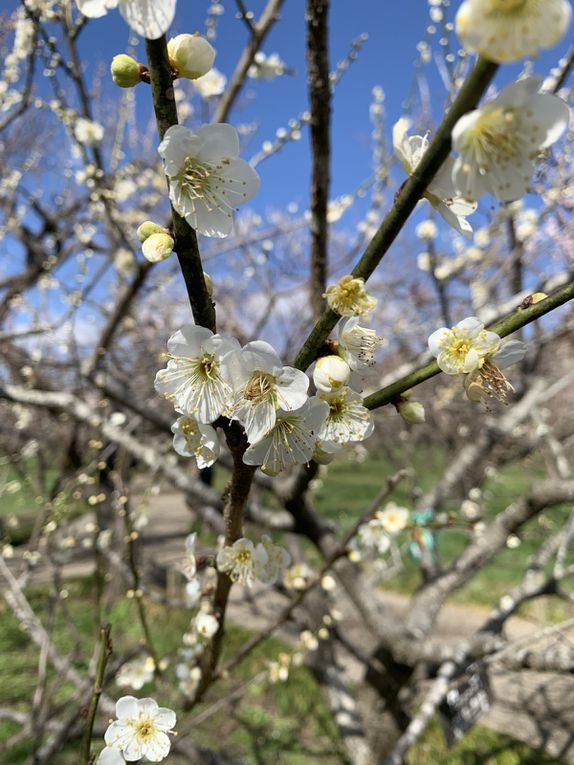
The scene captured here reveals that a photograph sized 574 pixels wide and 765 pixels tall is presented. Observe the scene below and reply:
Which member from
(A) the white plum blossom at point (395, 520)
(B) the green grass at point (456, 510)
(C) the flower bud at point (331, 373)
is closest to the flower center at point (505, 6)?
(C) the flower bud at point (331, 373)

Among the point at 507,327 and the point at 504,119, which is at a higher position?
the point at 504,119

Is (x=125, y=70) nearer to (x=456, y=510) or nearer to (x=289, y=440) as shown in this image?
(x=289, y=440)

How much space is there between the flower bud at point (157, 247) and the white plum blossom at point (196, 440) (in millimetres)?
220

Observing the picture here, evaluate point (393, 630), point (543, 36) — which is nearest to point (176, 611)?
point (393, 630)

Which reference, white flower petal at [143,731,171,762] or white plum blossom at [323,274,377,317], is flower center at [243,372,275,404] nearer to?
white plum blossom at [323,274,377,317]

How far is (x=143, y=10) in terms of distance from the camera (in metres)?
0.48

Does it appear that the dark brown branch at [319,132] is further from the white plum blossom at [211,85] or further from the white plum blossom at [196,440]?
the white plum blossom at [211,85]

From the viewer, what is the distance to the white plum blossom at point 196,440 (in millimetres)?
634

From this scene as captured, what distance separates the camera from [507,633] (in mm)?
5152

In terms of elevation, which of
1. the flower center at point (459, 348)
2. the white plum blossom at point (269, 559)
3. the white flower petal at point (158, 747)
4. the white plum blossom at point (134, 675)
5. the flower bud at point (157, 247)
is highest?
the flower bud at point (157, 247)

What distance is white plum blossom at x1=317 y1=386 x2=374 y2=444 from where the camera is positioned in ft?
2.03

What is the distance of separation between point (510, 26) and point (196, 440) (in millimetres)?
584

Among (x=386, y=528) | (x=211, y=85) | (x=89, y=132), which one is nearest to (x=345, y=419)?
(x=386, y=528)

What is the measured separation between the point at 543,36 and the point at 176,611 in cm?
609
